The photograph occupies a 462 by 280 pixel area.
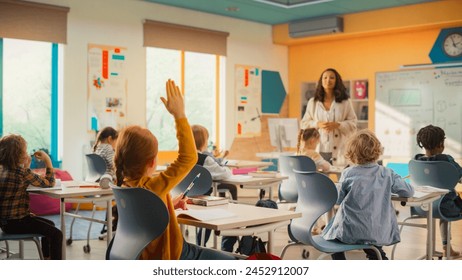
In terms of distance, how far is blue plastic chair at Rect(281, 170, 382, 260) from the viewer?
9.82ft

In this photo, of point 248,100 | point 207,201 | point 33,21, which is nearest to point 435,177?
point 207,201

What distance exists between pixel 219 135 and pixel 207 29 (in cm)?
157

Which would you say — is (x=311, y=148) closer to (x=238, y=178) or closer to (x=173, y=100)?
(x=238, y=178)

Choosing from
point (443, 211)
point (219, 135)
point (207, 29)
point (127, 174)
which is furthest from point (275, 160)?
point (127, 174)

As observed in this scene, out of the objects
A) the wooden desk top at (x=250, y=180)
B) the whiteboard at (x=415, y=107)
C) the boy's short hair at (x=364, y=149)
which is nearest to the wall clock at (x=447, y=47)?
the whiteboard at (x=415, y=107)

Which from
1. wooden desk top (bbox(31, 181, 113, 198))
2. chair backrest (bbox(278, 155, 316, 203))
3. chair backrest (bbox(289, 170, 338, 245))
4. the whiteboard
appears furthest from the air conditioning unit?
chair backrest (bbox(289, 170, 338, 245))

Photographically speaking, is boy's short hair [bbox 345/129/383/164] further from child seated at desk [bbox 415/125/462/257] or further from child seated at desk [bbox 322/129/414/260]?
child seated at desk [bbox 415/125/462/257]

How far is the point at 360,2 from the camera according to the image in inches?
298

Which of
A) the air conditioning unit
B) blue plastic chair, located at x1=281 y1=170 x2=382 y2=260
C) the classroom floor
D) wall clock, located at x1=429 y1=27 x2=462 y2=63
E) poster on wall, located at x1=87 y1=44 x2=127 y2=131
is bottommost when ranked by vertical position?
the classroom floor

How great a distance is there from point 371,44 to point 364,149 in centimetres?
582

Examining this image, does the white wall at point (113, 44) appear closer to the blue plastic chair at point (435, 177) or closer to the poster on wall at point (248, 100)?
the poster on wall at point (248, 100)

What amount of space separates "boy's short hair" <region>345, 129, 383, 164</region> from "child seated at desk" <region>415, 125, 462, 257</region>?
1150 mm

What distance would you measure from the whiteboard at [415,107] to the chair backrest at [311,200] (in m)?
5.22

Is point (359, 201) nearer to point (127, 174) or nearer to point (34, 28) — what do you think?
point (127, 174)
